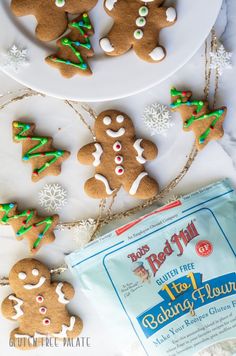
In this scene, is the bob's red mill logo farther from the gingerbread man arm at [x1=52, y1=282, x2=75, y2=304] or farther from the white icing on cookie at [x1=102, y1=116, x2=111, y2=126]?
the white icing on cookie at [x1=102, y1=116, x2=111, y2=126]

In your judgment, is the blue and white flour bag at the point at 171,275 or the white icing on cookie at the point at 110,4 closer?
the white icing on cookie at the point at 110,4

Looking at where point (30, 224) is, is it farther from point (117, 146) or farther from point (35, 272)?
point (117, 146)

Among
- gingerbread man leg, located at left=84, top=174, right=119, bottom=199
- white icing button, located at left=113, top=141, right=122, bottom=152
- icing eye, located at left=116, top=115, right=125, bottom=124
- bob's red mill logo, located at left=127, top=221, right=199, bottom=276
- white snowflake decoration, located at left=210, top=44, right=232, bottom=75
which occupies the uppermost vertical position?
white snowflake decoration, located at left=210, top=44, right=232, bottom=75

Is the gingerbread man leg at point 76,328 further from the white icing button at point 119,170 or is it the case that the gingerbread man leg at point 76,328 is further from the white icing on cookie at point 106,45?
the white icing on cookie at point 106,45

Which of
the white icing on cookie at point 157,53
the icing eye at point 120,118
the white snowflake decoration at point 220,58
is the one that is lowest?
the icing eye at point 120,118

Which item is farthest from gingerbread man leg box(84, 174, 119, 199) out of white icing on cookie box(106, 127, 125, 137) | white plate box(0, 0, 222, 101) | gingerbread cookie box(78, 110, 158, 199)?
white plate box(0, 0, 222, 101)

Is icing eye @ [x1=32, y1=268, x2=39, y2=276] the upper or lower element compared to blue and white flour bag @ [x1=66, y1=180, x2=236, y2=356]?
upper

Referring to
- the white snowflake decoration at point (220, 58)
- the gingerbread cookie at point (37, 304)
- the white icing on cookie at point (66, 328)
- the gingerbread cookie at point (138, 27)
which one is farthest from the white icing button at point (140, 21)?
the white icing on cookie at point (66, 328)
